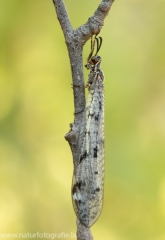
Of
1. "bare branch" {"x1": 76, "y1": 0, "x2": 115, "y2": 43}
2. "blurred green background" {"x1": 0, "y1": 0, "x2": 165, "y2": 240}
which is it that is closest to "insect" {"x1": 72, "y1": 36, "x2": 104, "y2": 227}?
"bare branch" {"x1": 76, "y1": 0, "x2": 115, "y2": 43}

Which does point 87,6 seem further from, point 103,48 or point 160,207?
point 160,207

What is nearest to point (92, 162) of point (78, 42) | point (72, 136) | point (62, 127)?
point (72, 136)

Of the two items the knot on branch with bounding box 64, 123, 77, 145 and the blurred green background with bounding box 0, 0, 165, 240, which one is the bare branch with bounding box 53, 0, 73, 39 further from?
the blurred green background with bounding box 0, 0, 165, 240

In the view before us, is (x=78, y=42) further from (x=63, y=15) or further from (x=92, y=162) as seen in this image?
(x=92, y=162)

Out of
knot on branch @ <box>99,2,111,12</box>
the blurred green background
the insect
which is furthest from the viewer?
the blurred green background

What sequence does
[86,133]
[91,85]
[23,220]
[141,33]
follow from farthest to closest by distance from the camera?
1. [141,33]
2. [23,220]
3. [91,85]
4. [86,133]

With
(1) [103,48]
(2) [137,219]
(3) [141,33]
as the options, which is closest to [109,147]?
(2) [137,219]
